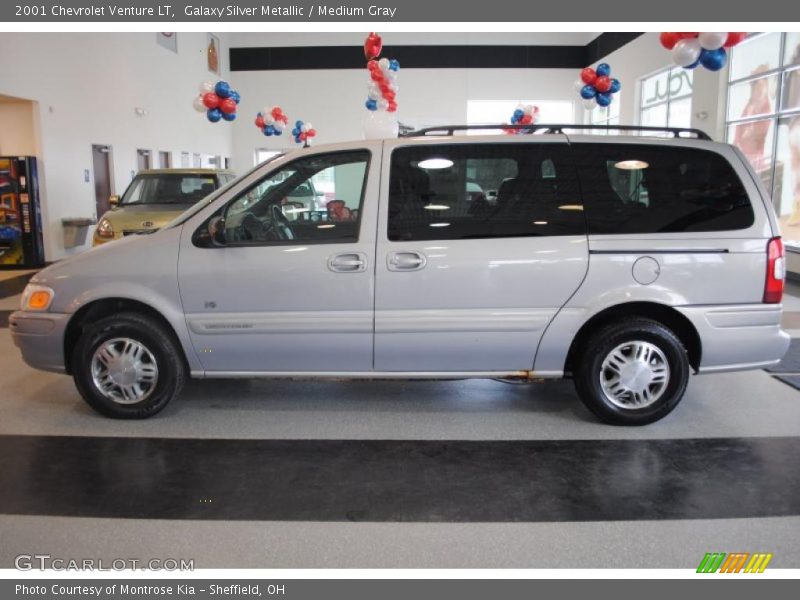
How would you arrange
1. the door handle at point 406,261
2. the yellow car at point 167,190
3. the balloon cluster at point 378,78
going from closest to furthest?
the door handle at point 406,261 < the yellow car at point 167,190 < the balloon cluster at point 378,78

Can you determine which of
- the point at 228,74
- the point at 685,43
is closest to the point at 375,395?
the point at 685,43

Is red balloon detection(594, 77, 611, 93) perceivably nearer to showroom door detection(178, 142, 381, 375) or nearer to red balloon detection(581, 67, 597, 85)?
red balloon detection(581, 67, 597, 85)

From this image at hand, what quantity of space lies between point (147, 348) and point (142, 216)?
553 centimetres

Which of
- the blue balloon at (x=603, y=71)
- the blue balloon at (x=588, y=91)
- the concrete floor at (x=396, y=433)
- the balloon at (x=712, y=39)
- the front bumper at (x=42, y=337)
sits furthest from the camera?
the blue balloon at (x=588, y=91)

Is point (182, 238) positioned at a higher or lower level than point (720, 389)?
higher

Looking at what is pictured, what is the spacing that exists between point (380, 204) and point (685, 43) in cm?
730

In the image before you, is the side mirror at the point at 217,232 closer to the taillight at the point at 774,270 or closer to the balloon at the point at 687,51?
the taillight at the point at 774,270

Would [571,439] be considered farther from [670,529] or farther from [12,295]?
[12,295]

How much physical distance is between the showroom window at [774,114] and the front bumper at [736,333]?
7757mm

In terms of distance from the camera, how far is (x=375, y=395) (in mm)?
4664

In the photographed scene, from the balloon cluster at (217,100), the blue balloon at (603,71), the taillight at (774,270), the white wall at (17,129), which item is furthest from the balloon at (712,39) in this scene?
the white wall at (17,129)

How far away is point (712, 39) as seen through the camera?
873cm

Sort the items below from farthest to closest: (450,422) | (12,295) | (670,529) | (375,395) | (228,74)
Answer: (228,74), (12,295), (375,395), (450,422), (670,529)

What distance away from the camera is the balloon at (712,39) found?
8711 millimetres
